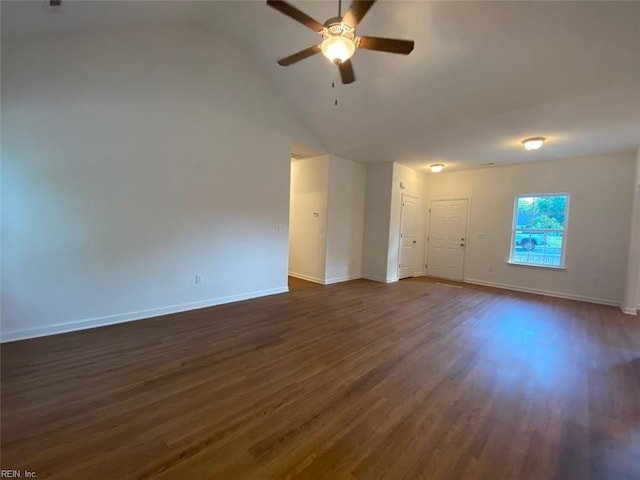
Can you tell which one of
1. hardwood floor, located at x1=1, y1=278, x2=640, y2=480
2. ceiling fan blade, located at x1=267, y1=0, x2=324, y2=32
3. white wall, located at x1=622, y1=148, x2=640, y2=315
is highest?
ceiling fan blade, located at x1=267, y1=0, x2=324, y2=32

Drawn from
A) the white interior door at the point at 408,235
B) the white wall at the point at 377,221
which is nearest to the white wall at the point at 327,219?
the white wall at the point at 377,221

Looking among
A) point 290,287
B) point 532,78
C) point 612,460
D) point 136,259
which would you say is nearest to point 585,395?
point 612,460

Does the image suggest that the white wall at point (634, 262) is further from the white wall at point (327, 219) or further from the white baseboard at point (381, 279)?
the white wall at point (327, 219)

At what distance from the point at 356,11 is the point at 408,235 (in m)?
5.43

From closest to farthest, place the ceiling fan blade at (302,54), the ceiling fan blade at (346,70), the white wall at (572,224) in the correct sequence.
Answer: the ceiling fan blade at (302,54)
the ceiling fan blade at (346,70)
the white wall at (572,224)

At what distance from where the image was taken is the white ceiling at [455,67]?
8.29 ft

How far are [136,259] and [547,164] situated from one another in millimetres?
7437

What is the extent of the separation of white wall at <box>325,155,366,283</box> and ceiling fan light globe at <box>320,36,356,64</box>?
11.3ft

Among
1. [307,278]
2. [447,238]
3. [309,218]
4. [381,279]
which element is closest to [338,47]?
[309,218]

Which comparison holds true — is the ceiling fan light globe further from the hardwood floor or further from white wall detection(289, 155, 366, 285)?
white wall detection(289, 155, 366, 285)

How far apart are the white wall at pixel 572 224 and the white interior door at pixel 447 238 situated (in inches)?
7.9

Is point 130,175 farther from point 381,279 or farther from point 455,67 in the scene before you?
point 381,279

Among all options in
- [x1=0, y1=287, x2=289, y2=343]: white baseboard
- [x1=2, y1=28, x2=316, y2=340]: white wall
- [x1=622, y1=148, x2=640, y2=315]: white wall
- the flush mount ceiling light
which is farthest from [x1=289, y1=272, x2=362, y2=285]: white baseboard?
[x1=622, y1=148, x2=640, y2=315]: white wall

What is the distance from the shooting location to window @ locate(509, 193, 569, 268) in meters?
5.40
